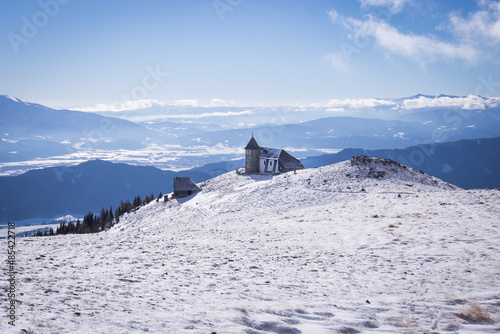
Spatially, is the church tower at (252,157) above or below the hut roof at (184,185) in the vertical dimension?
above

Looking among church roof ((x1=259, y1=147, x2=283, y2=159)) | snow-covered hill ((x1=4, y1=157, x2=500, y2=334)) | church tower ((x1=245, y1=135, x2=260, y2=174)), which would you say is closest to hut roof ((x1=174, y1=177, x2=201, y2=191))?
church tower ((x1=245, y1=135, x2=260, y2=174))

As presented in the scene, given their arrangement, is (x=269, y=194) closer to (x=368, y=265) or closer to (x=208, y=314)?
(x=368, y=265)

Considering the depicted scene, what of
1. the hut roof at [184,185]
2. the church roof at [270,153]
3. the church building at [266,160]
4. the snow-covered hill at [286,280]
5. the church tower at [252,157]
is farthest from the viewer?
the church tower at [252,157]

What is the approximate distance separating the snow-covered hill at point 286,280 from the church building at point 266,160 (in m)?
50.2

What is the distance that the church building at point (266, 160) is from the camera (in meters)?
70.9

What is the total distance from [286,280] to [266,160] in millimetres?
64105

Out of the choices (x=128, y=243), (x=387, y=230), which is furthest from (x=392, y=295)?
(x=128, y=243)

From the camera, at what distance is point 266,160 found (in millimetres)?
73250

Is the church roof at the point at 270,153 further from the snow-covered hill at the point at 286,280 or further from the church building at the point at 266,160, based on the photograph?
the snow-covered hill at the point at 286,280

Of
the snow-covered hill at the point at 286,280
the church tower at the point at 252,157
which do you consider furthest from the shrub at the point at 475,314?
the church tower at the point at 252,157

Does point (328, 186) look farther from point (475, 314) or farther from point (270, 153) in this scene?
point (475, 314)

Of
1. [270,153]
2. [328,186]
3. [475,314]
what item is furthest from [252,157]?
[475,314]

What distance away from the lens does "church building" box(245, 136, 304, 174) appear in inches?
2793

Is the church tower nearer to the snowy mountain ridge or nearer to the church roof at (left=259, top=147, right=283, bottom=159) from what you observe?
the church roof at (left=259, top=147, right=283, bottom=159)
